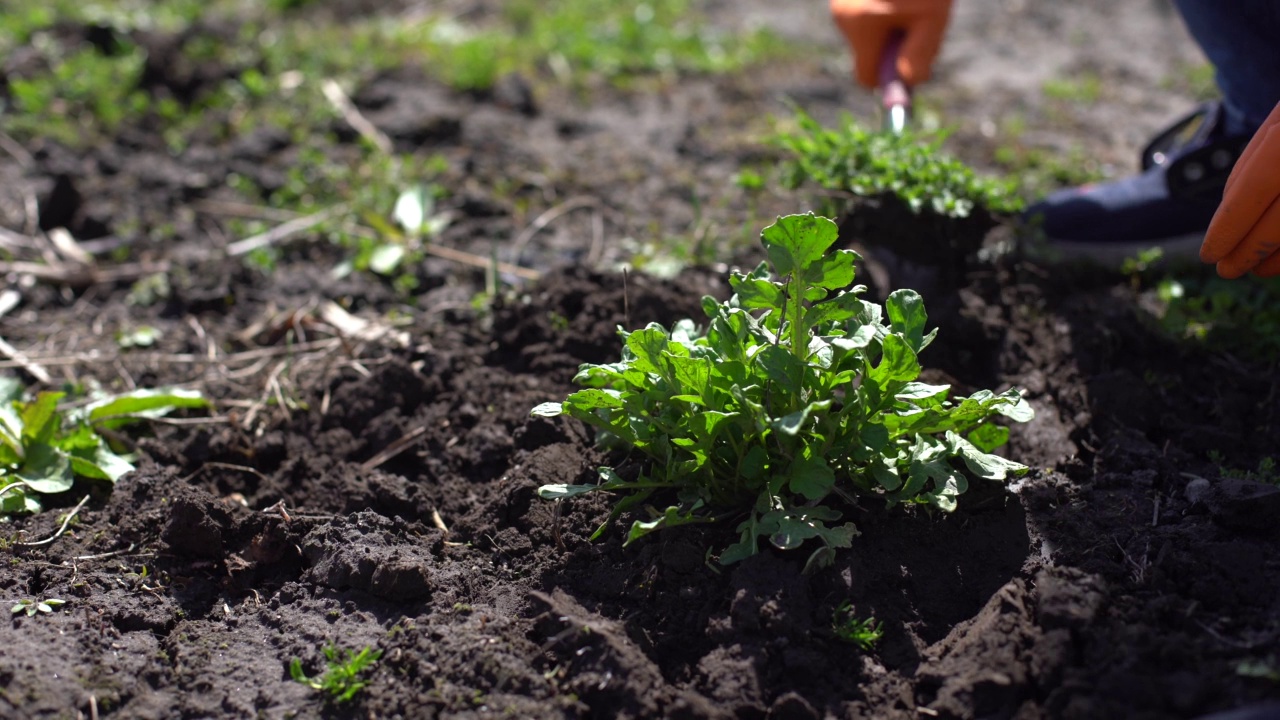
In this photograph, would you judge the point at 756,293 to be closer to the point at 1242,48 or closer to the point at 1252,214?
the point at 1252,214

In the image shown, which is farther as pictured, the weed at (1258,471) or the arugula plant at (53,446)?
the arugula plant at (53,446)

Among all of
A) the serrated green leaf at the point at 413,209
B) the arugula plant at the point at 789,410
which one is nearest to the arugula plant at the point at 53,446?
the serrated green leaf at the point at 413,209

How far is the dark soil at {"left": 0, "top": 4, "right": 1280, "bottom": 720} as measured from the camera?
184cm

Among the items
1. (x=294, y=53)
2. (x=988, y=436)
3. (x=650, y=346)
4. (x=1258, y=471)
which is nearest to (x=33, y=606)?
(x=650, y=346)

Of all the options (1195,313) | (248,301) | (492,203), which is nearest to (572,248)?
(492,203)

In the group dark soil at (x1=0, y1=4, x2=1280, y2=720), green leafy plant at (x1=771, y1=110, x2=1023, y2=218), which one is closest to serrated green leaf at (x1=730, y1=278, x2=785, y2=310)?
dark soil at (x1=0, y1=4, x2=1280, y2=720)

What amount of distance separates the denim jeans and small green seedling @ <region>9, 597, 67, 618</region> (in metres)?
3.13

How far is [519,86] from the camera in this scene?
→ 4.29m

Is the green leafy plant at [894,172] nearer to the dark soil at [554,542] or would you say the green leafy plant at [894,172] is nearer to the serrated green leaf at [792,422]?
the dark soil at [554,542]

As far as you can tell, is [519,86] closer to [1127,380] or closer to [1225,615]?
[1127,380]

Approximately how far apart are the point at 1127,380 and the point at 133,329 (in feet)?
9.06

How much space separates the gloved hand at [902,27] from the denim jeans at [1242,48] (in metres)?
0.67

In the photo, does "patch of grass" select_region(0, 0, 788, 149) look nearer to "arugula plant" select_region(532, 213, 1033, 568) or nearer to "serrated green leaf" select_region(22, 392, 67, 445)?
"serrated green leaf" select_region(22, 392, 67, 445)

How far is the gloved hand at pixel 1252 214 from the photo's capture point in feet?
6.91
